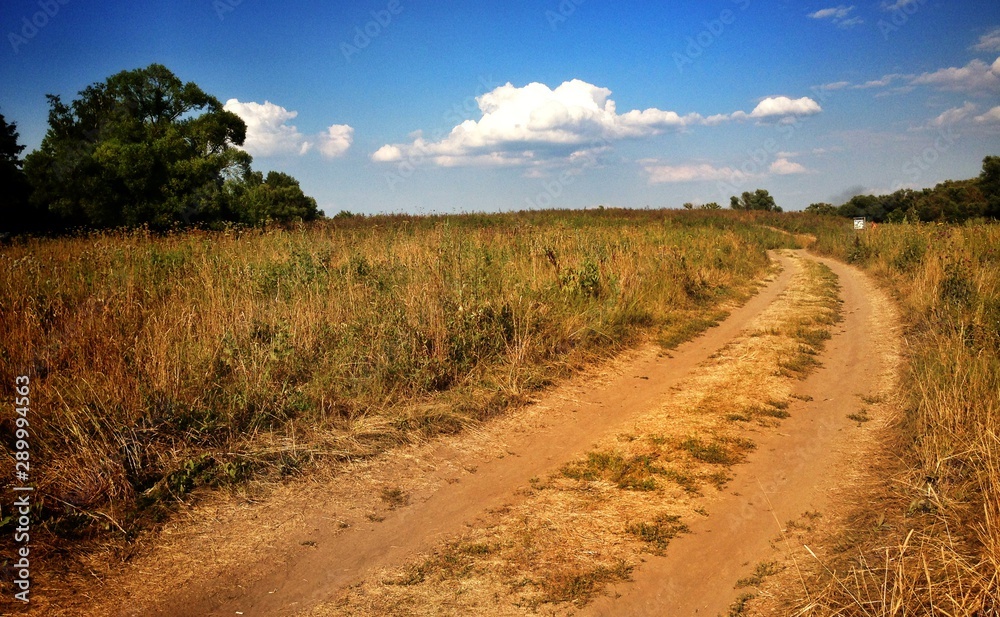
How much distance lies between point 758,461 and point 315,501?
3.49 meters

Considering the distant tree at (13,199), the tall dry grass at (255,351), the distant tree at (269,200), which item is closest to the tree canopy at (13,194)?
the distant tree at (13,199)

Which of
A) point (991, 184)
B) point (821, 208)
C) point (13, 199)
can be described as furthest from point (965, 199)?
point (13, 199)

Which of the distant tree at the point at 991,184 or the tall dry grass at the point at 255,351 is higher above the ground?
the distant tree at the point at 991,184

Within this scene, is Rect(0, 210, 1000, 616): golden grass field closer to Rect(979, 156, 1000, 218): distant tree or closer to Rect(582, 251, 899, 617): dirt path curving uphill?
Rect(582, 251, 899, 617): dirt path curving uphill

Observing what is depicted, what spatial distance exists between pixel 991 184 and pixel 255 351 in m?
43.9

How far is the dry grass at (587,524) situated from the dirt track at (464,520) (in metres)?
0.12

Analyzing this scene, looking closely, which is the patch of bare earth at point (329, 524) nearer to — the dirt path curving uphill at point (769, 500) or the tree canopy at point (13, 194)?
the dirt path curving uphill at point (769, 500)

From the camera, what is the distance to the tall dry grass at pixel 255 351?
3.96 meters

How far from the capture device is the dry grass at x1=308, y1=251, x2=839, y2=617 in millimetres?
3045

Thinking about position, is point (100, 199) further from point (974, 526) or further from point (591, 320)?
point (974, 526)

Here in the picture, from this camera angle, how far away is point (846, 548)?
11.2 feet

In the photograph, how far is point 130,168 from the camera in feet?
71.4

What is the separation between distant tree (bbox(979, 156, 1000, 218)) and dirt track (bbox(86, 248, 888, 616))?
3695cm

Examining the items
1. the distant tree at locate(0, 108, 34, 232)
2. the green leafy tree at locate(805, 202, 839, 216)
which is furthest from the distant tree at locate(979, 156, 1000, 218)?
the distant tree at locate(0, 108, 34, 232)
